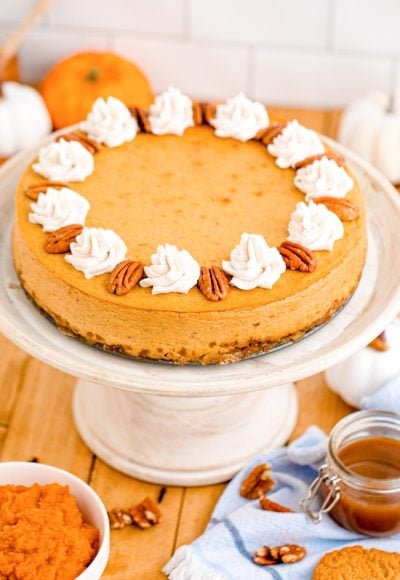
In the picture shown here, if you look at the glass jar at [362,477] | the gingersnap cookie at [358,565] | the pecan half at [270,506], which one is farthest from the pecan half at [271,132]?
the gingersnap cookie at [358,565]

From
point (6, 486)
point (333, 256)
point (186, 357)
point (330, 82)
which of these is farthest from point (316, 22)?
point (6, 486)

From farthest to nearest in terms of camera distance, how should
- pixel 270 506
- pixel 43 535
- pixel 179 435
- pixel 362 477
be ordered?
pixel 179 435, pixel 270 506, pixel 362 477, pixel 43 535

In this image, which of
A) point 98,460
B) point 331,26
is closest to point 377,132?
point 331,26

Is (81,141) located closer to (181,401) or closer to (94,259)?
(94,259)

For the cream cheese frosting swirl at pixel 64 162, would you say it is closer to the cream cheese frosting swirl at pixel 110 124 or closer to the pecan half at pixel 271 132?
Result: the cream cheese frosting swirl at pixel 110 124

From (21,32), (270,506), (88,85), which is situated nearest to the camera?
(270,506)

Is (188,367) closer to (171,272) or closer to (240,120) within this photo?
(171,272)

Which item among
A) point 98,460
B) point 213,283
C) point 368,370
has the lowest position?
point 98,460
